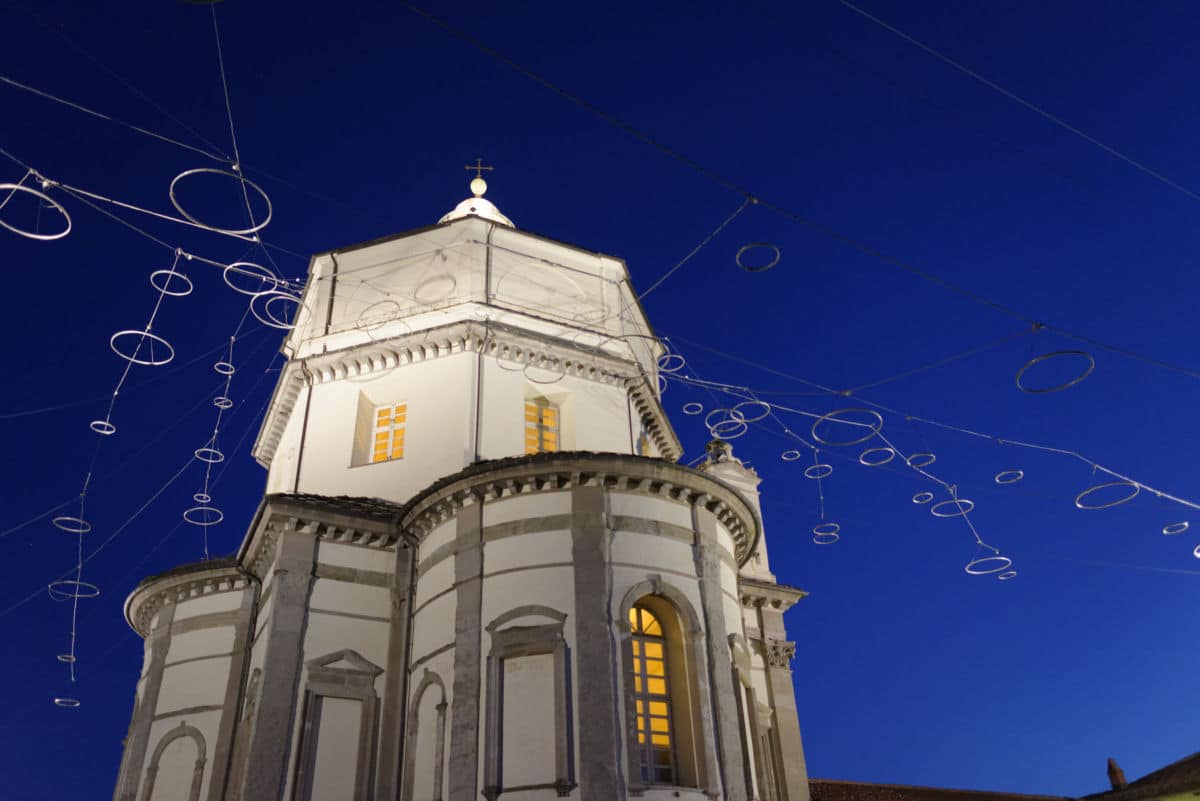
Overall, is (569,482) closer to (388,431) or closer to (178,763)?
(388,431)

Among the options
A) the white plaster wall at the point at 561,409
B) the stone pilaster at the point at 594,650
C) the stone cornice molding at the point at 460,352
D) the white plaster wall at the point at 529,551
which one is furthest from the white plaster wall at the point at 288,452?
the stone pilaster at the point at 594,650

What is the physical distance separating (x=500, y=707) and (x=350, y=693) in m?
3.95

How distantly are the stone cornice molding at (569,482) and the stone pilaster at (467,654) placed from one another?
1.72 feet

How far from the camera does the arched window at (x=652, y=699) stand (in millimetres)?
16609

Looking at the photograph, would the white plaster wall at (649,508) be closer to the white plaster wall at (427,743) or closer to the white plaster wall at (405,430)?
the white plaster wall at (405,430)

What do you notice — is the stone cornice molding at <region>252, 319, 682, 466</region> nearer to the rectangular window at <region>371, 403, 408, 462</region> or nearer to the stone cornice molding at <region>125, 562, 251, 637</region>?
the rectangular window at <region>371, 403, 408, 462</region>

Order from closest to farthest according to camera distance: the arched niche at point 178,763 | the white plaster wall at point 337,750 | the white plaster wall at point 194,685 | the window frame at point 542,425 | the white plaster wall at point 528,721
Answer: the white plaster wall at point 528,721
the white plaster wall at point 337,750
the arched niche at point 178,763
the white plaster wall at point 194,685
the window frame at point 542,425

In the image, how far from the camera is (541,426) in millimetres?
23812

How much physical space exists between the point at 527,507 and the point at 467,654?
3198 millimetres

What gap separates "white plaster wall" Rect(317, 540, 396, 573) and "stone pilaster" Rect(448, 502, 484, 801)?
8.66 feet

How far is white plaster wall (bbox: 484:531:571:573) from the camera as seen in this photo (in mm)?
18203

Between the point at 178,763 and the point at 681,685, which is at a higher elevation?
the point at 681,685

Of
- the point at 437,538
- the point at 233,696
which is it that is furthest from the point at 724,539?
the point at 233,696

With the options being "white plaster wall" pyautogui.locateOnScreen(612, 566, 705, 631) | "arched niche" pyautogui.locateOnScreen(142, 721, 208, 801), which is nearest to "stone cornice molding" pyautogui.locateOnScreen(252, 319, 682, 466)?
"white plaster wall" pyautogui.locateOnScreen(612, 566, 705, 631)
